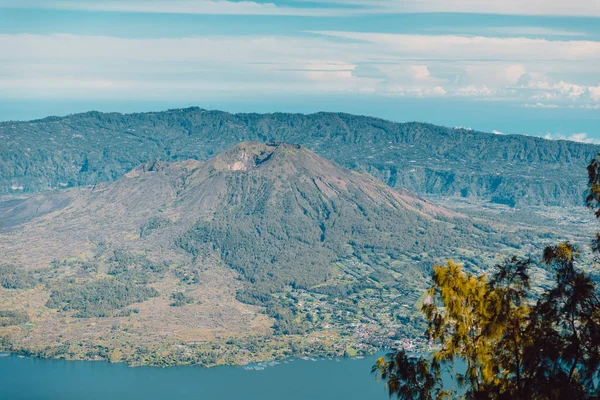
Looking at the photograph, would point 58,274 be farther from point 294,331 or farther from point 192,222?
point 294,331

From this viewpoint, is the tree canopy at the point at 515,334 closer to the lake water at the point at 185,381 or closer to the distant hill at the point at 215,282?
the lake water at the point at 185,381

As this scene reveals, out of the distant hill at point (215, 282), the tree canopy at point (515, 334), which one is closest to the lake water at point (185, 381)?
the distant hill at point (215, 282)

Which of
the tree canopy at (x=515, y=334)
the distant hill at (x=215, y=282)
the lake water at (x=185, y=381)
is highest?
the tree canopy at (x=515, y=334)

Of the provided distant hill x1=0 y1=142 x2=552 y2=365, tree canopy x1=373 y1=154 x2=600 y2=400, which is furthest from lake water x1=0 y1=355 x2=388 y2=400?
tree canopy x1=373 y1=154 x2=600 y2=400

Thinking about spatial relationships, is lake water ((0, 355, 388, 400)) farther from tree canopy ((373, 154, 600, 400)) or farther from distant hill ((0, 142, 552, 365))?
tree canopy ((373, 154, 600, 400))

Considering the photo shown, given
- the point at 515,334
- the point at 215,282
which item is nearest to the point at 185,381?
the point at 215,282
